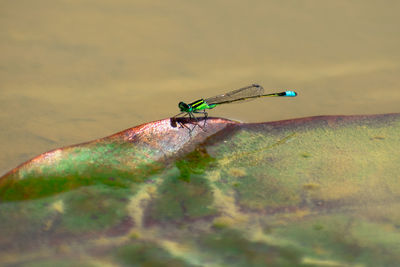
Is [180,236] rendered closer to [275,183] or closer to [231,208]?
[231,208]

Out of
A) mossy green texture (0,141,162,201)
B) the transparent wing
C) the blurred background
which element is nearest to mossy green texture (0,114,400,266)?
mossy green texture (0,141,162,201)

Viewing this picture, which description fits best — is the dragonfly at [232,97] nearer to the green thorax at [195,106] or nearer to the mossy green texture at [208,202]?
the green thorax at [195,106]

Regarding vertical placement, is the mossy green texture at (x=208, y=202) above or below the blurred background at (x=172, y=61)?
below

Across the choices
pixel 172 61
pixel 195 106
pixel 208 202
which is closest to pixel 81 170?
pixel 208 202

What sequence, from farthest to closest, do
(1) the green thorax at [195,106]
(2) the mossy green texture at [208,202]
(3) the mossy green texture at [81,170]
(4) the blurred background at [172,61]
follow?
(1) the green thorax at [195,106] < (4) the blurred background at [172,61] < (3) the mossy green texture at [81,170] < (2) the mossy green texture at [208,202]

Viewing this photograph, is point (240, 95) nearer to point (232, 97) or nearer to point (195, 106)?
point (232, 97)

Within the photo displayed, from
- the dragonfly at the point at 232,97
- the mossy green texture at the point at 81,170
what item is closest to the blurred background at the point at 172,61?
the dragonfly at the point at 232,97

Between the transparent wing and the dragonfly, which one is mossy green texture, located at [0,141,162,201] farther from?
the transparent wing

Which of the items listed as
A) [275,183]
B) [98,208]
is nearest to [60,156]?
[98,208]
